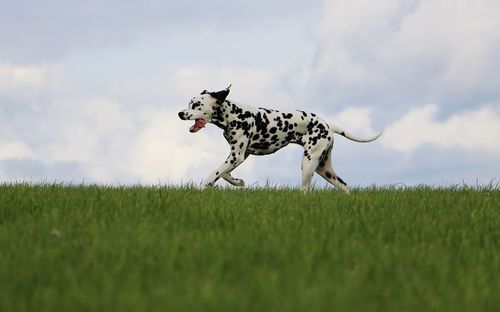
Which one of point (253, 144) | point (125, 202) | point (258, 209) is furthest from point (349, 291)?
point (253, 144)

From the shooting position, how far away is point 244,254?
6.75 metres

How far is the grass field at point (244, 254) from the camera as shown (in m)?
5.41

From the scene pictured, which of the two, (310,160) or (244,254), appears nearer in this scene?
(244,254)

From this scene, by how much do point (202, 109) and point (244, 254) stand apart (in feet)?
21.9

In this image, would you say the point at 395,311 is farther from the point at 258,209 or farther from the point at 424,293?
the point at 258,209

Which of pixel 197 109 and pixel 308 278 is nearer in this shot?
pixel 308 278

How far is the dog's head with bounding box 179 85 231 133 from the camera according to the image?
13.2m

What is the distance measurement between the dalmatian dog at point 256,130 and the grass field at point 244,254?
243 centimetres

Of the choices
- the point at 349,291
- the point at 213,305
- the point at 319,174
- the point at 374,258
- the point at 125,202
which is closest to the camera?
the point at 213,305

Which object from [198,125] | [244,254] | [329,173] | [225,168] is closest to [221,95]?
[198,125]

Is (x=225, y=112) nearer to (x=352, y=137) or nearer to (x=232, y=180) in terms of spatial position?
(x=232, y=180)

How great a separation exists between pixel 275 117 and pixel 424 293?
789 centimetres

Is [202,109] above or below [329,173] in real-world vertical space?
above

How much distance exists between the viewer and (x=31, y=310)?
5230mm
